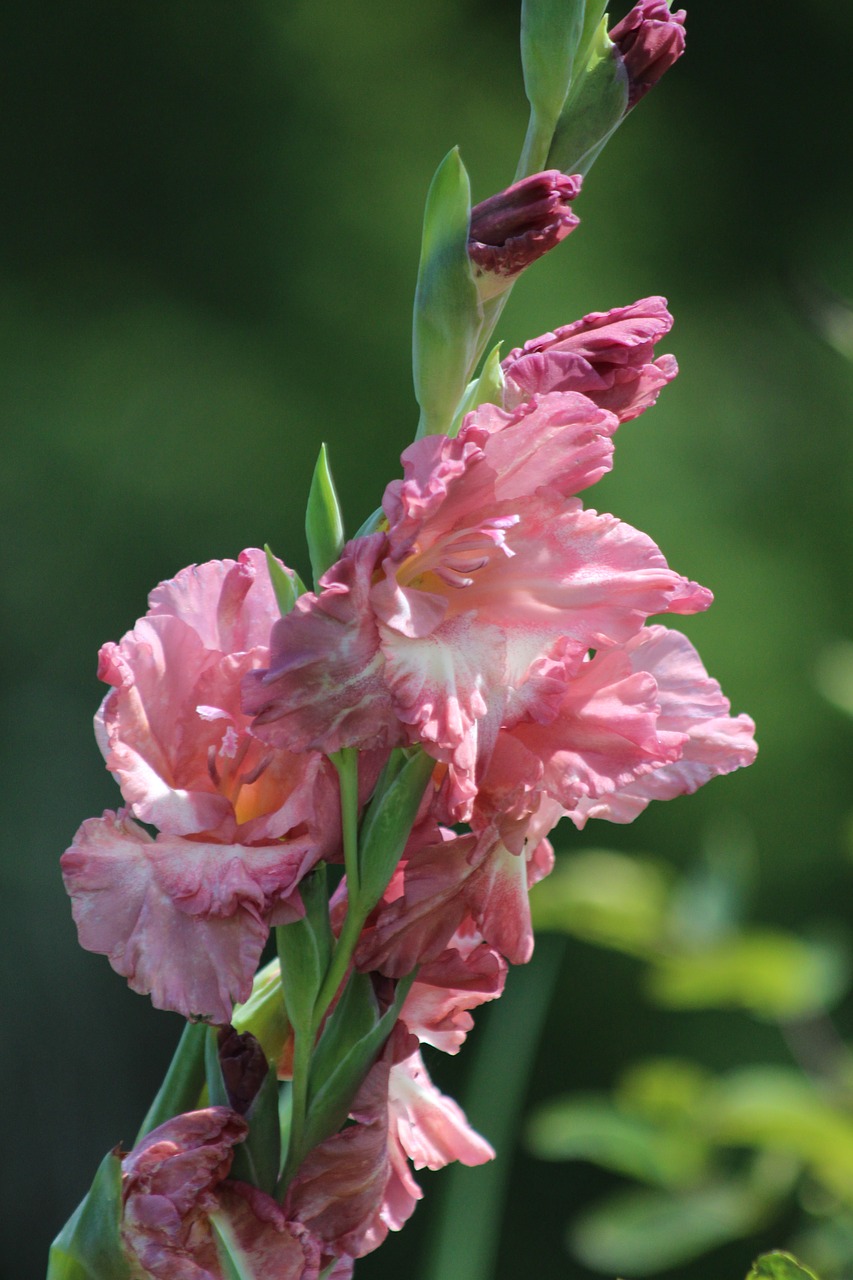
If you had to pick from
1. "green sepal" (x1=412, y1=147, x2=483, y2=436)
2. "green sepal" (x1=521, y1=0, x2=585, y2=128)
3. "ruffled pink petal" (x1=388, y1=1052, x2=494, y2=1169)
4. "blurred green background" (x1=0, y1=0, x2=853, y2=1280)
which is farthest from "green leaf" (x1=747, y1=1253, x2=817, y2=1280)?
"blurred green background" (x1=0, y1=0, x2=853, y2=1280)

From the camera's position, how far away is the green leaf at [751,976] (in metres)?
0.84

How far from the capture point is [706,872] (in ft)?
3.24

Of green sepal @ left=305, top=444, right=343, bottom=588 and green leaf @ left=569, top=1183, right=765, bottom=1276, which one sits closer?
green sepal @ left=305, top=444, right=343, bottom=588

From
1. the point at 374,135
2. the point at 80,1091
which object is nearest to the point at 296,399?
the point at 374,135

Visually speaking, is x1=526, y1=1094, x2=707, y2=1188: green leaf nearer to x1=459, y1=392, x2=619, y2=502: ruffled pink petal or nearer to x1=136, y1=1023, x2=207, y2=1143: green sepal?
x1=136, y1=1023, x2=207, y2=1143: green sepal

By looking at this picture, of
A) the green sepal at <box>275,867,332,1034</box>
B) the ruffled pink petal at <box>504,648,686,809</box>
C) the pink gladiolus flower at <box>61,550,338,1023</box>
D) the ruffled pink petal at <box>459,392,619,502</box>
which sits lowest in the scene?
the green sepal at <box>275,867,332,1034</box>

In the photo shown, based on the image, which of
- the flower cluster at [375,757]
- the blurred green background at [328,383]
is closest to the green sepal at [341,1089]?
the flower cluster at [375,757]

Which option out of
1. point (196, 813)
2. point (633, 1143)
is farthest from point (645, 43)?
point (633, 1143)

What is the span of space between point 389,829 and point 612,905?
16.0 inches

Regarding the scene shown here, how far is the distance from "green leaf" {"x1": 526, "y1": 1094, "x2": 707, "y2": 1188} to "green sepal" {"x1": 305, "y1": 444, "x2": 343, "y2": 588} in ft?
1.91

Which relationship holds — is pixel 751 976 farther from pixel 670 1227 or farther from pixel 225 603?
pixel 225 603

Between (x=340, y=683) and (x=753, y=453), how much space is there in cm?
358

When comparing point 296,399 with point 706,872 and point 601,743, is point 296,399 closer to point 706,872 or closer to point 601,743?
point 706,872

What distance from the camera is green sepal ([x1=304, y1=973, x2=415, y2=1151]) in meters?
0.52
